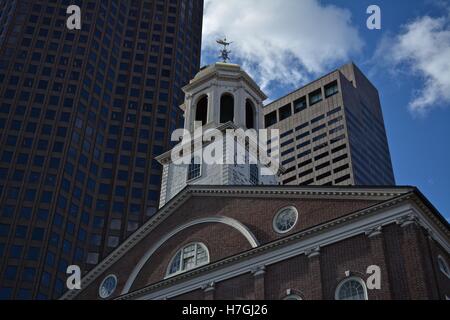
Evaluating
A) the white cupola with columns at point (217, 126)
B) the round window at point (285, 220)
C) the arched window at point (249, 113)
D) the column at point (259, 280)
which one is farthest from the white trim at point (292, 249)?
the arched window at point (249, 113)

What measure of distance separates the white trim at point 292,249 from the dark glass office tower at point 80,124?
52485 millimetres

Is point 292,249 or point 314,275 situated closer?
point 314,275

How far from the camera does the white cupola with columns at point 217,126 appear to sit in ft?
147

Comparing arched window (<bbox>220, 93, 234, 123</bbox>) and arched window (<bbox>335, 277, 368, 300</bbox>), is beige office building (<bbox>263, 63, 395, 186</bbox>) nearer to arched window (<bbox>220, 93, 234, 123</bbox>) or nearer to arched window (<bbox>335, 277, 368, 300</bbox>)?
arched window (<bbox>220, 93, 234, 123</bbox>)

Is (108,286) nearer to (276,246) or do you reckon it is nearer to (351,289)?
(276,246)

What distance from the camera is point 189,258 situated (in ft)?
123

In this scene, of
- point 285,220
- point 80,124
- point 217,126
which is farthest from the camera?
point 80,124

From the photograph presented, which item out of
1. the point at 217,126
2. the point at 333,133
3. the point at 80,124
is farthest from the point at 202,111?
the point at 333,133

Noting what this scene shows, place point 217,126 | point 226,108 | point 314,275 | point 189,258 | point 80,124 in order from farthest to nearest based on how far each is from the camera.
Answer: point 80,124 → point 226,108 → point 217,126 → point 189,258 → point 314,275

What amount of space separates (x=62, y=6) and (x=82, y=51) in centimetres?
1122

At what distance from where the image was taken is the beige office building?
436ft

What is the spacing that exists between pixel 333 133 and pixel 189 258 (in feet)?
338
